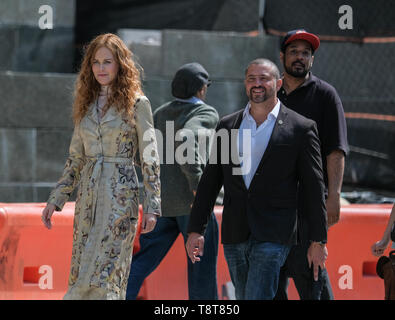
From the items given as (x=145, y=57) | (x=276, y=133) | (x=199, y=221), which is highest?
(x=145, y=57)

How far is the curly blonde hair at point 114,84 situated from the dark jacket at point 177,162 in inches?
37.5

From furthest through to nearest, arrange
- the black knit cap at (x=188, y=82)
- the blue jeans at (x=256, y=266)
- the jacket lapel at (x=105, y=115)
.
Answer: the black knit cap at (x=188, y=82), the jacket lapel at (x=105, y=115), the blue jeans at (x=256, y=266)

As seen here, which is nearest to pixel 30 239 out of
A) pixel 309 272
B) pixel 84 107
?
pixel 84 107

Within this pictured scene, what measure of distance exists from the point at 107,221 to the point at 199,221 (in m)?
0.59

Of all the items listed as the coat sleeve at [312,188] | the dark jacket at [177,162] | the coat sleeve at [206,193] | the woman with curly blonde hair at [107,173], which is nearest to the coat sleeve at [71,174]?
the woman with curly blonde hair at [107,173]

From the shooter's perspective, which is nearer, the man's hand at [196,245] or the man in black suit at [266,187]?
the man in black suit at [266,187]

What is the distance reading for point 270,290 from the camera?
15.1 feet

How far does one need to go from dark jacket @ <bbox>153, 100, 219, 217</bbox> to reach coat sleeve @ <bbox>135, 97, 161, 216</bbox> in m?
0.95

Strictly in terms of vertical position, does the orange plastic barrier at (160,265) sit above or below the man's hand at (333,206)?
below

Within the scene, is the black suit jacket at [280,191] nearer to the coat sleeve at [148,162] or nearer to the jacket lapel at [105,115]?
the coat sleeve at [148,162]

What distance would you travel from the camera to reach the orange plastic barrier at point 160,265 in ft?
20.4
